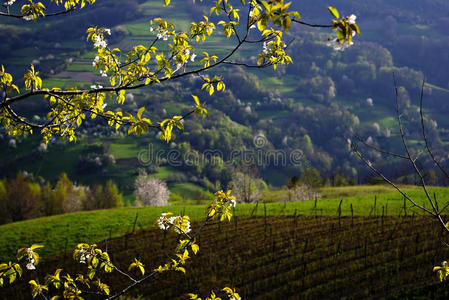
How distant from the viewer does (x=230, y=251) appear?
19562 millimetres

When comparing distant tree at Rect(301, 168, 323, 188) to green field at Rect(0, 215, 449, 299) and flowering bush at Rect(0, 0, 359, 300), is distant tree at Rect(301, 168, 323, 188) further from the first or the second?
flowering bush at Rect(0, 0, 359, 300)

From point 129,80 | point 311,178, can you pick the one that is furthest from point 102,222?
point 311,178

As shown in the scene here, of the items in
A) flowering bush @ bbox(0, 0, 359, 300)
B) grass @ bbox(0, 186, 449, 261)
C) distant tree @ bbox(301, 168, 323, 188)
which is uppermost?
flowering bush @ bbox(0, 0, 359, 300)

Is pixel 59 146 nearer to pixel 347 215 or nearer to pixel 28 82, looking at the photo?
pixel 347 215

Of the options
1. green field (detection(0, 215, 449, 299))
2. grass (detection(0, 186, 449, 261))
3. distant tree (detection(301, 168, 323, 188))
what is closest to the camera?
green field (detection(0, 215, 449, 299))

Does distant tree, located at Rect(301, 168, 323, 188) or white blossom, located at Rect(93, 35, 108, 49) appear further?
distant tree, located at Rect(301, 168, 323, 188)

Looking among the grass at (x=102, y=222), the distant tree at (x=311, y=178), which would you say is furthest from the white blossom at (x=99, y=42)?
the distant tree at (x=311, y=178)

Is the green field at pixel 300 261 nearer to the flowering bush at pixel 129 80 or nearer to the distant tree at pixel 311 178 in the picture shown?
the flowering bush at pixel 129 80

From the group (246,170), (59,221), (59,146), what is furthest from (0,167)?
(59,221)

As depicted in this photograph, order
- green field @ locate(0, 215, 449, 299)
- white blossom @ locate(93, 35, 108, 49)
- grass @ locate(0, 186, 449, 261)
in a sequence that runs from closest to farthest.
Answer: white blossom @ locate(93, 35, 108, 49) < green field @ locate(0, 215, 449, 299) < grass @ locate(0, 186, 449, 261)

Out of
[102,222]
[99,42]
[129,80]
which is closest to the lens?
[129,80]

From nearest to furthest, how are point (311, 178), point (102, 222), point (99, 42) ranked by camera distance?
1. point (99, 42)
2. point (102, 222)
3. point (311, 178)

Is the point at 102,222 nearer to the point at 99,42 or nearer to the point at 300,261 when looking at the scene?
the point at 300,261

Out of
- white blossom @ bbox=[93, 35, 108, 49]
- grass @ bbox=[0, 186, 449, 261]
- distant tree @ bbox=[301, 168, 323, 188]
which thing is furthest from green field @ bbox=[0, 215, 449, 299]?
distant tree @ bbox=[301, 168, 323, 188]
